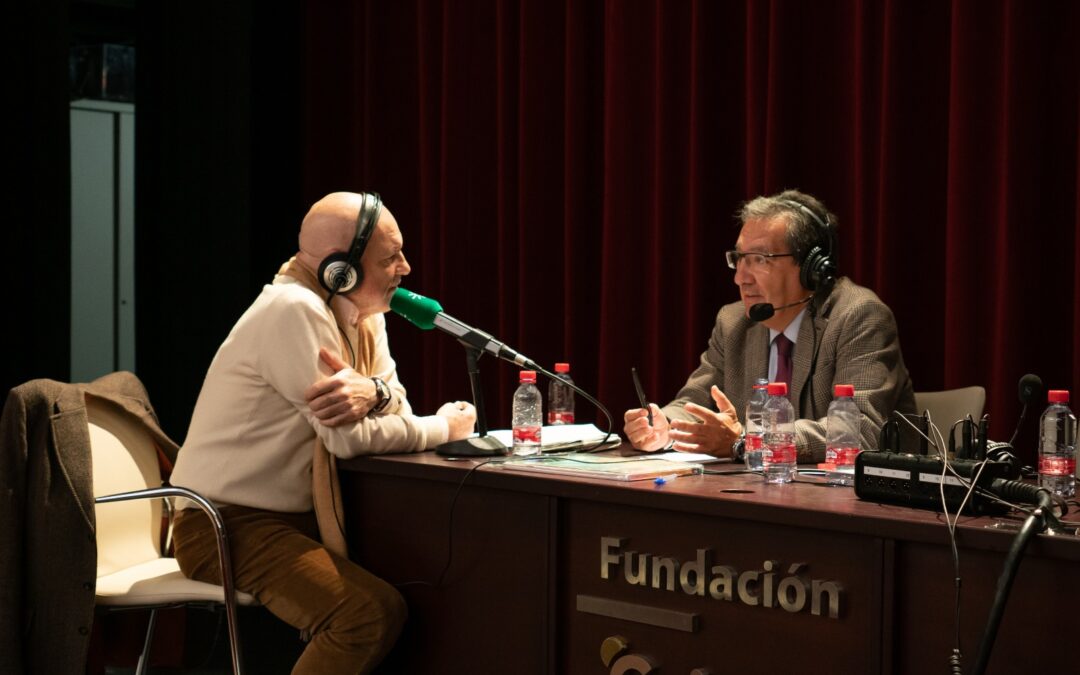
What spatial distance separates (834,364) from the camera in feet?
9.37

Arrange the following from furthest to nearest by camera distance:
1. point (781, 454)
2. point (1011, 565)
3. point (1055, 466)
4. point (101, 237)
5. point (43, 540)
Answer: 1. point (101, 237)
2. point (43, 540)
3. point (781, 454)
4. point (1055, 466)
5. point (1011, 565)

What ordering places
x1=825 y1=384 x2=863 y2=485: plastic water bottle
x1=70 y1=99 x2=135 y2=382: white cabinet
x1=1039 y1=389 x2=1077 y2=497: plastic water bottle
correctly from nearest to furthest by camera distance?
1. x1=1039 y1=389 x2=1077 y2=497: plastic water bottle
2. x1=825 y1=384 x2=863 y2=485: plastic water bottle
3. x1=70 y1=99 x2=135 y2=382: white cabinet

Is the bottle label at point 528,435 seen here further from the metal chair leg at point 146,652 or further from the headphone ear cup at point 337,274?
the metal chair leg at point 146,652

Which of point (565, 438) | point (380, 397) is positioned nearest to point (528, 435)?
point (565, 438)

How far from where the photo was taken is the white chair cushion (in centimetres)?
255

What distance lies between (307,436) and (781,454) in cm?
105

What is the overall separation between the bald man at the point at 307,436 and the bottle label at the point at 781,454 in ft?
2.70

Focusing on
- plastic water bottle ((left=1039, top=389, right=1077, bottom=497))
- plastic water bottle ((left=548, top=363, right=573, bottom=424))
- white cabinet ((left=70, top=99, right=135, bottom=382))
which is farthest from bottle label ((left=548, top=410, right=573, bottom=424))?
white cabinet ((left=70, top=99, right=135, bottom=382))

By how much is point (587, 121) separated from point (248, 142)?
5.04 ft

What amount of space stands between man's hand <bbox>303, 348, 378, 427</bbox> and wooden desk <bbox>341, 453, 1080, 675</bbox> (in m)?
0.15

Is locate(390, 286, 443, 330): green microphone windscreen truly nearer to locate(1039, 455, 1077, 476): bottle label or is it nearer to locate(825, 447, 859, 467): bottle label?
locate(825, 447, 859, 467): bottle label

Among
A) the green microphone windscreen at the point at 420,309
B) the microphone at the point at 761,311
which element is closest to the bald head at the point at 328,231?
the green microphone windscreen at the point at 420,309

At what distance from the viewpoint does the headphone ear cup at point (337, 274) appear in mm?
2723

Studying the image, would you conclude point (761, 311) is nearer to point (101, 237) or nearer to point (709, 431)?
point (709, 431)
